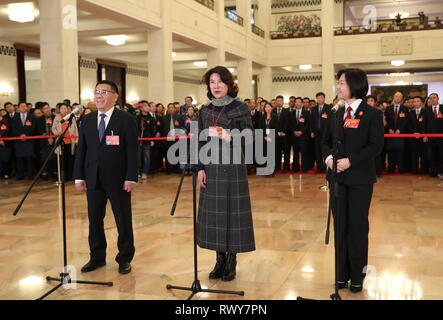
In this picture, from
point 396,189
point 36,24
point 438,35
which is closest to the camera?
point 396,189

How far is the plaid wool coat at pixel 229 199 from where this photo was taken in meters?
3.75

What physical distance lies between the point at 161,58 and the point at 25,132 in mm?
4764

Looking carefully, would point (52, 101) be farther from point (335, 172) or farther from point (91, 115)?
point (335, 172)

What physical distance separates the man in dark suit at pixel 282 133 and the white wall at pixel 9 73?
948 centimetres

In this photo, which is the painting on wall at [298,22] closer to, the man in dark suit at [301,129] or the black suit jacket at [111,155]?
the man in dark suit at [301,129]

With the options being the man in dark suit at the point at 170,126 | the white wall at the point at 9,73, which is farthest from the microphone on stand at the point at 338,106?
the white wall at the point at 9,73

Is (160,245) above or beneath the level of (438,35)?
beneath

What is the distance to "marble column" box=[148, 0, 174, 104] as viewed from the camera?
46.1ft

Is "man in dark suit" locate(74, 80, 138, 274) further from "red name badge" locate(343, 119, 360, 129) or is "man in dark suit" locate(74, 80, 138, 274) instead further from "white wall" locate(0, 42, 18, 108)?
"white wall" locate(0, 42, 18, 108)

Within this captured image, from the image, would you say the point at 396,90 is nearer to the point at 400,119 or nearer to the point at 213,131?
the point at 400,119

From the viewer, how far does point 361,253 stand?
354 cm

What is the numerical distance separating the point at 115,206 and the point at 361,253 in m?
2.00

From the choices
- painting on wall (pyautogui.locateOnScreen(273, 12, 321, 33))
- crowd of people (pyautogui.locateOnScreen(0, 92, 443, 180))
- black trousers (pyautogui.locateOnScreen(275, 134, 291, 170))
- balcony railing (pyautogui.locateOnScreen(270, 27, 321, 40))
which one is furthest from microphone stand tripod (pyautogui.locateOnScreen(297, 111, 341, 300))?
painting on wall (pyautogui.locateOnScreen(273, 12, 321, 33))
